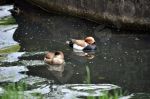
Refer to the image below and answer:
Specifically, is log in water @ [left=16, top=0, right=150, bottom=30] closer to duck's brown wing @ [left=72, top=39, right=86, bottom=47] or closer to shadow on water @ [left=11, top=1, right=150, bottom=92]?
shadow on water @ [left=11, top=1, right=150, bottom=92]

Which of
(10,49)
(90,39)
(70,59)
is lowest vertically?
(70,59)

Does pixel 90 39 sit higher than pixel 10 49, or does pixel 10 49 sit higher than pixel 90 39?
pixel 90 39

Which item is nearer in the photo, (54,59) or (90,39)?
(54,59)

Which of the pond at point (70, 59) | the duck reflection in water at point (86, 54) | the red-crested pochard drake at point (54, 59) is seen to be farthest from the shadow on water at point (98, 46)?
the red-crested pochard drake at point (54, 59)

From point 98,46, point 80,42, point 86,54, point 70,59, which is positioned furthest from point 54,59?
point 98,46

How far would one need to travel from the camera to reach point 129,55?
1388 centimetres

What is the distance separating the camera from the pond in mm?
11039

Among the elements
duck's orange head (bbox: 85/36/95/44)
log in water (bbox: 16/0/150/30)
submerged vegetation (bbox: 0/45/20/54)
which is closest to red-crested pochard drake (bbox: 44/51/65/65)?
submerged vegetation (bbox: 0/45/20/54)

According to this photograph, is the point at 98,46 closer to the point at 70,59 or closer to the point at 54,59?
the point at 70,59

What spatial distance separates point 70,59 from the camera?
13.9 meters

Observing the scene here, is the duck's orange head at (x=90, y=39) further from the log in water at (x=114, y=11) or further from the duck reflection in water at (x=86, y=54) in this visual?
the log in water at (x=114, y=11)

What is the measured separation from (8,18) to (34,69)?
7.03 metres

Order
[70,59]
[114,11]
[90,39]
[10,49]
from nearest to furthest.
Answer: [70,59], [10,49], [90,39], [114,11]

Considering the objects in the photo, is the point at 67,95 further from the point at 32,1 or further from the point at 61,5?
the point at 32,1
